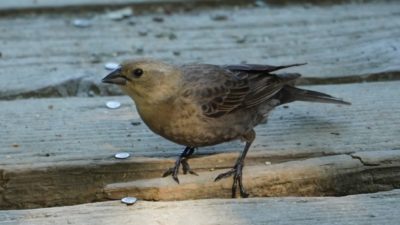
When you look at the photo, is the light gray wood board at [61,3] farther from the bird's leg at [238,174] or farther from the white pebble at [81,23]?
the bird's leg at [238,174]

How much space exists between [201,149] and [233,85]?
38 centimetres

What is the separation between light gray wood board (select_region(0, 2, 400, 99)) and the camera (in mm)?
3648

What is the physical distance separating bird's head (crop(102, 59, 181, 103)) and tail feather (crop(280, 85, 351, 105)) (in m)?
0.47

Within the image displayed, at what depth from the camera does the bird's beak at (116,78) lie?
325cm

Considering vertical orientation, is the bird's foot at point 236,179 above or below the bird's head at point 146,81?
below

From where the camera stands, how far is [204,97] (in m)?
3.42

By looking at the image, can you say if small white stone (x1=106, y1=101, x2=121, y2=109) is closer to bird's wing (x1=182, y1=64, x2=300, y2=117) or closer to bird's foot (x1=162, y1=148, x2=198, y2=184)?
bird's wing (x1=182, y1=64, x2=300, y2=117)

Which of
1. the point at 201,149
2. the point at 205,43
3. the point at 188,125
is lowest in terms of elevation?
the point at 201,149

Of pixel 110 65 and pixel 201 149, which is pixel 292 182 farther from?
pixel 110 65

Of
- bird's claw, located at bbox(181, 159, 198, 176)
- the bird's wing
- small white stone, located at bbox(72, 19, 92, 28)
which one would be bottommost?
bird's claw, located at bbox(181, 159, 198, 176)

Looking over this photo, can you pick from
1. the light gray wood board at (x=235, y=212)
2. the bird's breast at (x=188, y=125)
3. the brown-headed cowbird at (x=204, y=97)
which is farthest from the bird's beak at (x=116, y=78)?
the light gray wood board at (x=235, y=212)

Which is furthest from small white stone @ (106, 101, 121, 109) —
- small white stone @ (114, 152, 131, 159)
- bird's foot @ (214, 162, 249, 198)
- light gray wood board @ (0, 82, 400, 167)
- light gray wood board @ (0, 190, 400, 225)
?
light gray wood board @ (0, 190, 400, 225)

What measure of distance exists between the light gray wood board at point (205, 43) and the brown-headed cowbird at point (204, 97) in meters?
0.23

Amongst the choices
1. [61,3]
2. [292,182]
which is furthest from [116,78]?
[61,3]
